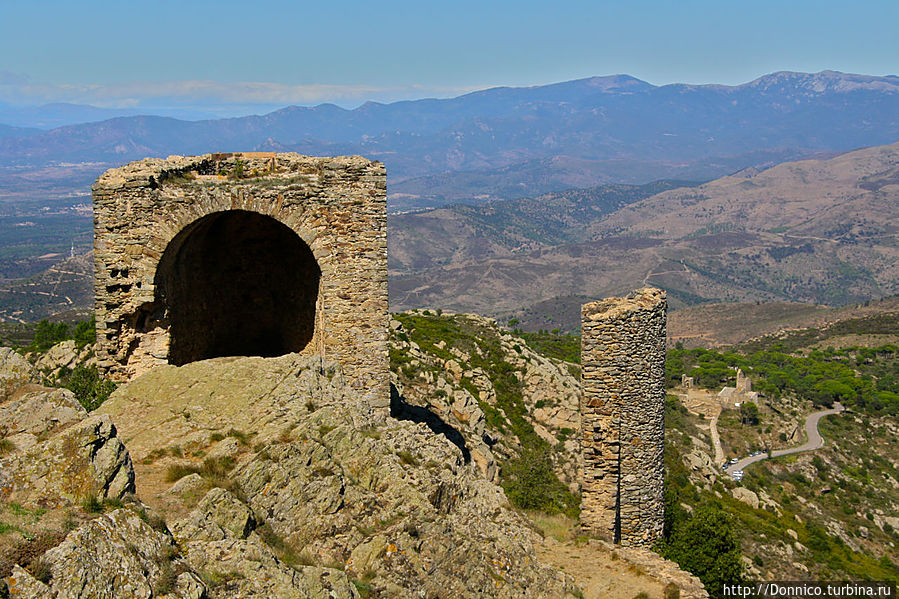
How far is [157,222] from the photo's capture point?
48.5 ft

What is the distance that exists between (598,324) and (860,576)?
708 inches

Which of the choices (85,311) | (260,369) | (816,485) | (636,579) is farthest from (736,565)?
(85,311)

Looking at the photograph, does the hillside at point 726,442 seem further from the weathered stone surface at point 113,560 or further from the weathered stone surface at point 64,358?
the weathered stone surface at point 113,560

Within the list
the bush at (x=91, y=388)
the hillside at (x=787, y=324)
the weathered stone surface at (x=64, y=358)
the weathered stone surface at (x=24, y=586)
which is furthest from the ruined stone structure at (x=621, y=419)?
the hillside at (x=787, y=324)

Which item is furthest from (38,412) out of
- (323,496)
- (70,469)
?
(323,496)

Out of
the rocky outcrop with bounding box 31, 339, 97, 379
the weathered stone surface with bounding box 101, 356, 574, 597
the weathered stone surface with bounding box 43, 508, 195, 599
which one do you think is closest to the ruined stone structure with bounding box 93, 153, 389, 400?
the weathered stone surface with bounding box 101, 356, 574, 597

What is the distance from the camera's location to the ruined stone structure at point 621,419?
52.7 ft

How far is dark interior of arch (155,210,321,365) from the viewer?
17172 millimetres

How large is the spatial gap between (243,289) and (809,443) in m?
40.7

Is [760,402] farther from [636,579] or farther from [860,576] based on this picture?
[636,579]

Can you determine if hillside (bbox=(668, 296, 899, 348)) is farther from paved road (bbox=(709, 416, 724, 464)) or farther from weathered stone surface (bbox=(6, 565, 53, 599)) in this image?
weathered stone surface (bbox=(6, 565, 53, 599))

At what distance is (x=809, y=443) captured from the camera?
48.9m

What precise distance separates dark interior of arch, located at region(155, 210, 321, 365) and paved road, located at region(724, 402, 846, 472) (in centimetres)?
2927

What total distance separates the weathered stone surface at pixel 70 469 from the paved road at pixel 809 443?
37457mm
